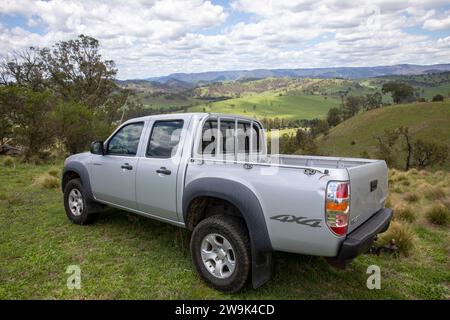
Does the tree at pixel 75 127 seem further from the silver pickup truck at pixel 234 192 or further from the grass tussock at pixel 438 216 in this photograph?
the grass tussock at pixel 438 216

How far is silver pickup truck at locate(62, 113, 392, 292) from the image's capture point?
3.18 m

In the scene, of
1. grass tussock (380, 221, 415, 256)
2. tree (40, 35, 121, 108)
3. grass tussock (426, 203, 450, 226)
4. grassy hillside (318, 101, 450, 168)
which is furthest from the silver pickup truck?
grassy hillside (318, 101, 450, 168)

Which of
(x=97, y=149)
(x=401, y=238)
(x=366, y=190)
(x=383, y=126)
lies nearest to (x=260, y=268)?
(x=366, y=190)

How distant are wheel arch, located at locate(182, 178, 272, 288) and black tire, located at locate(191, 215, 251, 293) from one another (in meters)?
0.11

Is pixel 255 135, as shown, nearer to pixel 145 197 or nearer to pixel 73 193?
pixel 145 197

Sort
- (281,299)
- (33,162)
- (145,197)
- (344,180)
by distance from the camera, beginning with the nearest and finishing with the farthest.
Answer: (344,180) < (281,299) < (145,197) < (33,162)

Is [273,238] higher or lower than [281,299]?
higher

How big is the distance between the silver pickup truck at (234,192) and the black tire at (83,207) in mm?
208

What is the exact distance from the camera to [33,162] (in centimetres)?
1545

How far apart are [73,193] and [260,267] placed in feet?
13.8

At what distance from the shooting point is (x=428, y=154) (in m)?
32.1

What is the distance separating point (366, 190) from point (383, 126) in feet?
235

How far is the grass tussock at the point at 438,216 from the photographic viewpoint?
7004 millimetres
